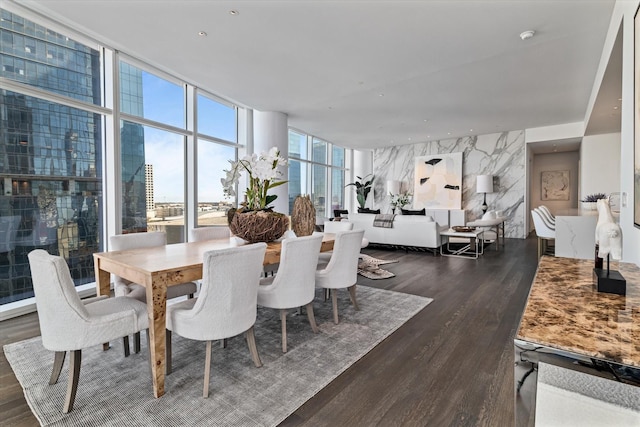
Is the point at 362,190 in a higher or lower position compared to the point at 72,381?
higher

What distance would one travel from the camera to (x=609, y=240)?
4.03 feet

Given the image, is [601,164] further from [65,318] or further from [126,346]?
[65,318]

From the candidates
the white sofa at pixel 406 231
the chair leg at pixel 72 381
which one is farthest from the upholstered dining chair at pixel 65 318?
the white sofa at pixel 406 231

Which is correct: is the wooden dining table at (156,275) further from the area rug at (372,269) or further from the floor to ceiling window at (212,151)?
the floor to ceiling window at (212,151)

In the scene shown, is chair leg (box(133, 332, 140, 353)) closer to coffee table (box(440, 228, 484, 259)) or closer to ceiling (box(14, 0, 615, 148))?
ceiling (box(14, 0, 615, 148))

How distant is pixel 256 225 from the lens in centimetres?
261

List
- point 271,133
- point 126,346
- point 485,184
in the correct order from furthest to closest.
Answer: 1. point 485,184
2. point 271,133
3. point 126,346

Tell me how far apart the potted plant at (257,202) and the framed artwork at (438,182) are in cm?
801

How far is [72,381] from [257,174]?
1767mm

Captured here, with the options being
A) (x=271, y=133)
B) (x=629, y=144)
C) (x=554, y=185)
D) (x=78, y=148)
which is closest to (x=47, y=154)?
(x=78, y=148)

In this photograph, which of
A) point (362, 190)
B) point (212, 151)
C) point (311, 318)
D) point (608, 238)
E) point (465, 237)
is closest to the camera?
point (608, 238)

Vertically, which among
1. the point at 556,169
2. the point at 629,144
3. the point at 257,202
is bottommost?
the point at 257,202

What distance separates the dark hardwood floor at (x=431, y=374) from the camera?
161 cm

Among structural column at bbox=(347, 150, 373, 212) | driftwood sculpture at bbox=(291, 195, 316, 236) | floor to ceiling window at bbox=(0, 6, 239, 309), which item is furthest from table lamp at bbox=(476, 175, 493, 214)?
floor to ceiling window at bbox=(0, 6, 239, 309)
